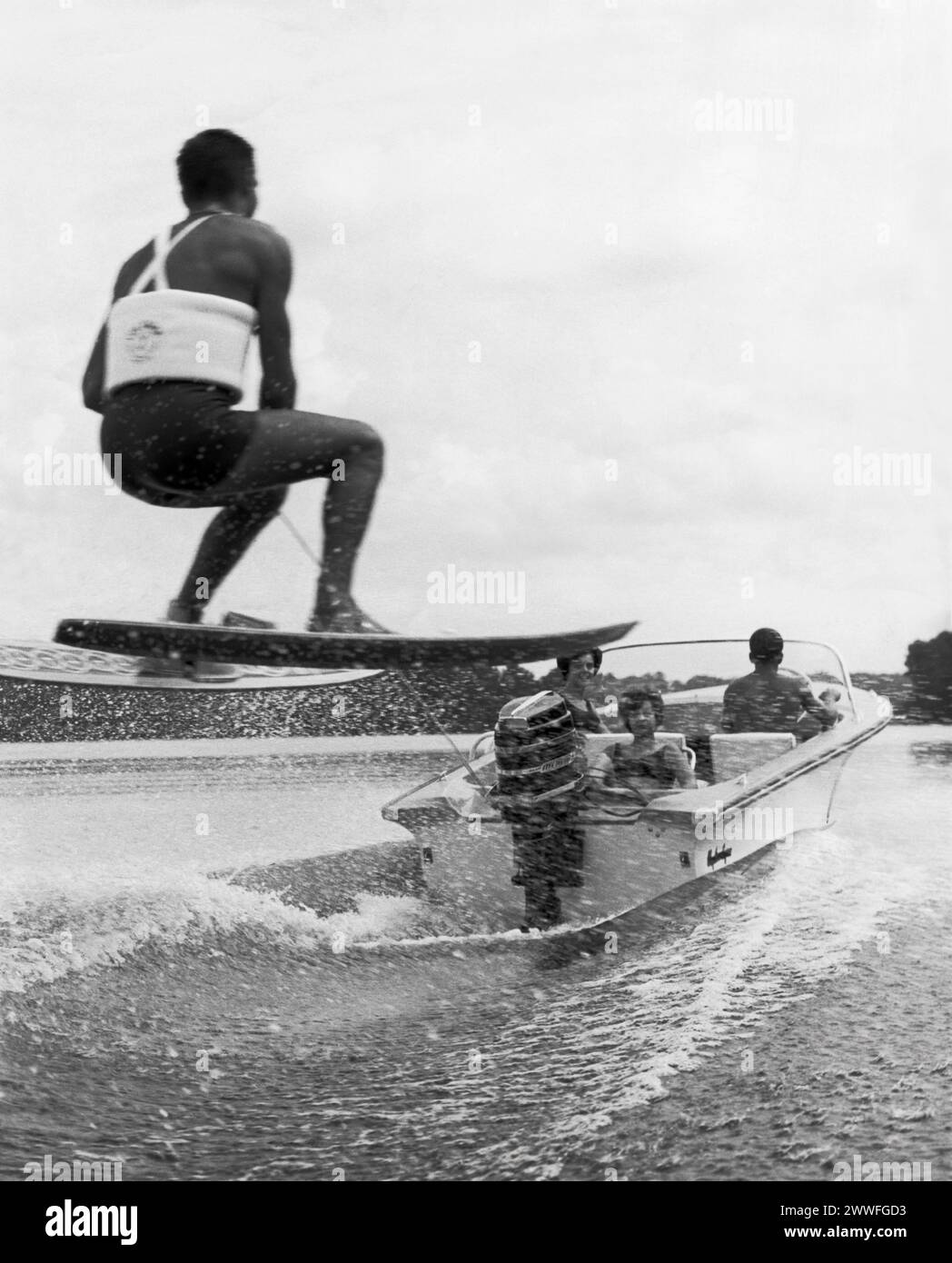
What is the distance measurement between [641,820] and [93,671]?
225cm

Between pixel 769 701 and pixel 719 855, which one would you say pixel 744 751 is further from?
pixel 719 855

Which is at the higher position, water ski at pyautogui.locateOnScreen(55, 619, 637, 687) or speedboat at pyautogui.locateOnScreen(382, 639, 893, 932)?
water ski at pyautogui.locateOnScreen(55, 619, 637, 687)

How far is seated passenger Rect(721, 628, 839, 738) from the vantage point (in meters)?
4.39

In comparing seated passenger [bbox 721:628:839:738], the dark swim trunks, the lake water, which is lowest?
the lake water

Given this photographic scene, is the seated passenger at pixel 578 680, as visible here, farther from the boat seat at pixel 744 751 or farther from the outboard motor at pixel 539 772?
the boat seat at pixel 744 751

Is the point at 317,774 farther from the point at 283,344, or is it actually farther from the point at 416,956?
A: the point at 283,344

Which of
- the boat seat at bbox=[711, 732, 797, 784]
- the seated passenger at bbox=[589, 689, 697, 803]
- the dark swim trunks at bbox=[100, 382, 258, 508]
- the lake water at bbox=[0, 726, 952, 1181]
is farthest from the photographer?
the boat seat at bbox=[711, 732, 797, 784]

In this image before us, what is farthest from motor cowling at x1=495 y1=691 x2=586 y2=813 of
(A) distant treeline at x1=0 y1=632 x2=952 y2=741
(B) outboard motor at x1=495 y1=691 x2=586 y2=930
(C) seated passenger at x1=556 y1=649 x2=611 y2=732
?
(A) distant treeline at x1=0 y1=632 x2=952 y2=741

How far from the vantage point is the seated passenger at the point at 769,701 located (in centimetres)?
439

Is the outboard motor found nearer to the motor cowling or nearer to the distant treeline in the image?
the motor cowling

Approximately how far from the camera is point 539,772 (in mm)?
3805

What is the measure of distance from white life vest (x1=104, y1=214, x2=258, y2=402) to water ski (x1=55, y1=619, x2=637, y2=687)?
43 centimetres
